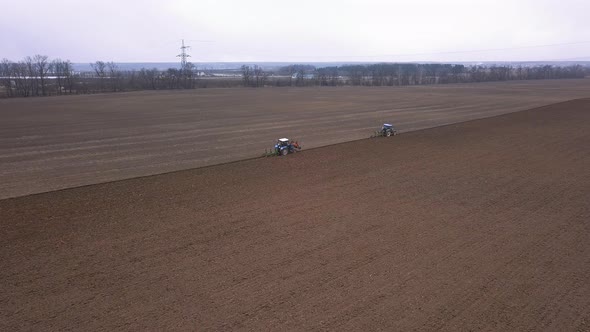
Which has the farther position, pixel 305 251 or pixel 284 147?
pixel 284 147

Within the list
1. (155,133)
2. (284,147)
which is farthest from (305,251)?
(155,133)

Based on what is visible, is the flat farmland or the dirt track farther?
the flat farmland

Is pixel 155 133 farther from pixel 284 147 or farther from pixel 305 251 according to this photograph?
pixel 305 251

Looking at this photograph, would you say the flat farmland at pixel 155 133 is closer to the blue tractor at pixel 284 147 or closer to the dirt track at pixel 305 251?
the blue tractor at pixel 284 147

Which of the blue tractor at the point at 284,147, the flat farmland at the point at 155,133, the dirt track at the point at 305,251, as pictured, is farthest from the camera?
the blue tractor at the point at 284,147

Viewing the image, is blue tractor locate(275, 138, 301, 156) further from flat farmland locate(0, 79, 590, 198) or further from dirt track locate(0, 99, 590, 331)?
dirt track locate(0, 99, 590, 331)

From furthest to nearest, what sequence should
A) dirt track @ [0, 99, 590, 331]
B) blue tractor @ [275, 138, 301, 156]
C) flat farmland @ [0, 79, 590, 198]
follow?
blue tractor @ [275, 138, 301, 156] < flat farmland @ [0, 79, 590, 198] < dirt track @ [0, 99, 590, 331]

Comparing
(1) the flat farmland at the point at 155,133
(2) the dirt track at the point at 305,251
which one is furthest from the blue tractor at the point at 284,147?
(2) the dirt track at the point at 305,251

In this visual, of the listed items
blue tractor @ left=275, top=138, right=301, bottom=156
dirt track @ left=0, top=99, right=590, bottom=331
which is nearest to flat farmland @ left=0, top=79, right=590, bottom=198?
blue tractor @ left=275, top=138, right=301, bottom=156

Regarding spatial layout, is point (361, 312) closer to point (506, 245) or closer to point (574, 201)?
point (506, 245)

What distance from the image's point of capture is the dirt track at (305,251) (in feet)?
34.3

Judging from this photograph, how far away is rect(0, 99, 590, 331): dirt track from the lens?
10461 millimetres

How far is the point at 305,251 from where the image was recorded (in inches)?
547

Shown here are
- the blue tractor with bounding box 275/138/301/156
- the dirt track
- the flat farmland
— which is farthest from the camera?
the blue tractor with bounding box 275/138/301/156
